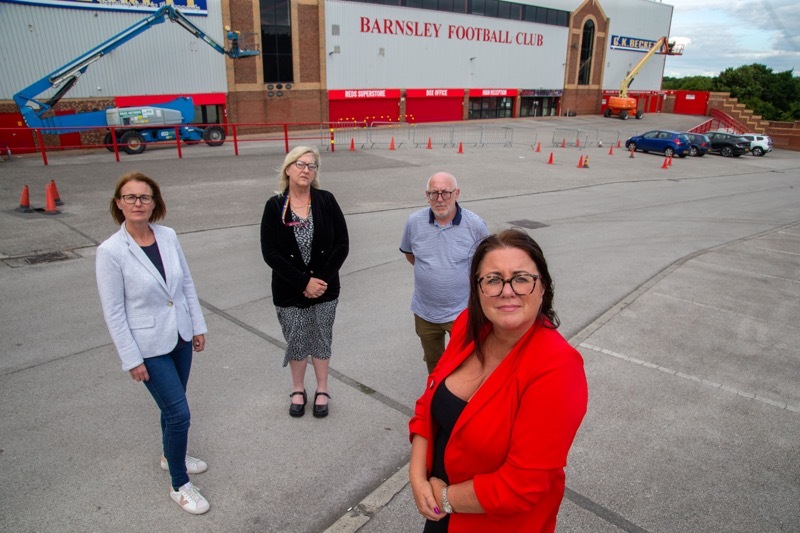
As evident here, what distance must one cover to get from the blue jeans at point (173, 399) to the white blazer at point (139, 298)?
0.28 ft

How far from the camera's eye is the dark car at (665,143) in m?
28.5

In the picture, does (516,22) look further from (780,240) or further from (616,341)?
(616,341)

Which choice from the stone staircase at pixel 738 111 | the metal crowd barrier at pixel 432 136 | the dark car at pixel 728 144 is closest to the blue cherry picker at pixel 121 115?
the metal crowd barrier at pixel 432 136

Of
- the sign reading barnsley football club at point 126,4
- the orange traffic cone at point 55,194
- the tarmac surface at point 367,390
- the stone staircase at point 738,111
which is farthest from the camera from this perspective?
the stone staircase at point 738,111

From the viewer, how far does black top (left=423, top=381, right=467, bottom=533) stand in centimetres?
206

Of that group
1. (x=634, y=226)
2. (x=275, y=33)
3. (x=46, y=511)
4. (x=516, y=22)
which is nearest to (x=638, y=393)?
(x=46, y=511)

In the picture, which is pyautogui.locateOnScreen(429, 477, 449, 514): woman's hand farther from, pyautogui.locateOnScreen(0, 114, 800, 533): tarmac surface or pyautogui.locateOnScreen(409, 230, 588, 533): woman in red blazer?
pyautogui.locateOnScreen(0, 114, 800, 533): tarmac surface

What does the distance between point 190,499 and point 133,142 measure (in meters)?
21.3

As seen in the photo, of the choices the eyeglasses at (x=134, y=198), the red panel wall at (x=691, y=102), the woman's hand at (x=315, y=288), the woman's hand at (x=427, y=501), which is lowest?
the woman's hand at (x=427, y=501)

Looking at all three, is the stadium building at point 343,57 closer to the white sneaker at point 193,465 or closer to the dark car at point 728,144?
the dark car at point 728,144

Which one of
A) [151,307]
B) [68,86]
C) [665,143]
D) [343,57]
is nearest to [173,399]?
[151,307]

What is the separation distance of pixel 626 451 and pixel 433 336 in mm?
1663

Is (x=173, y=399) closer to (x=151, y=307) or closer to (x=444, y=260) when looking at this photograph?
(x=151, y=307)

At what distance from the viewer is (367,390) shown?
4785mm
